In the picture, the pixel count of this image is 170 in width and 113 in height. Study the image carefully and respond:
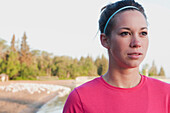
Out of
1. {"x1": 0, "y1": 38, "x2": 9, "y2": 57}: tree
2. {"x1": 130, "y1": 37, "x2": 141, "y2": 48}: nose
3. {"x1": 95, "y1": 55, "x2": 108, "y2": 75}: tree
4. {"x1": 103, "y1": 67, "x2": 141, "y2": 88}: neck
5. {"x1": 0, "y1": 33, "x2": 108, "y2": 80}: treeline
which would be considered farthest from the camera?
{"x1": 95, "y1": 55, "x2": 108, "y2": 75}: tree

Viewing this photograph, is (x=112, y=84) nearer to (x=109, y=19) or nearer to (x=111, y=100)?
(x=111, y=100)

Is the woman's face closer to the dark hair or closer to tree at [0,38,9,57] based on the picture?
the dark hair

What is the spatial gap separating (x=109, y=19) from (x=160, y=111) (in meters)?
0.64

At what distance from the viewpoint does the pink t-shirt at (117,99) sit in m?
1.21

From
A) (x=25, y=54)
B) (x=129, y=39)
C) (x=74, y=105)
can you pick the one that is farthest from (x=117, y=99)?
(x=25, y=54)

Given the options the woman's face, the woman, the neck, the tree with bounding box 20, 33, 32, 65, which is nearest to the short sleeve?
the woman

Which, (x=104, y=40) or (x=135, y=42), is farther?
(x=104, y=40)

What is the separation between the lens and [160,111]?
1227mm

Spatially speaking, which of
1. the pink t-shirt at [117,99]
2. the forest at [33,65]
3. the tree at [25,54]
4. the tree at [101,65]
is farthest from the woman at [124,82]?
the tree at [101,65]

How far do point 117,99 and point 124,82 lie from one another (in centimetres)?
13

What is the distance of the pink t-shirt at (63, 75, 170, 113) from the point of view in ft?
3.97

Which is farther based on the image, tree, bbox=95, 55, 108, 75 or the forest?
tree, bbox=95, 55, 108, 75

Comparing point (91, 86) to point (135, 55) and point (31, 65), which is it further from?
point (31, 65)

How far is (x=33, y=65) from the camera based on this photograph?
38.4 meters
